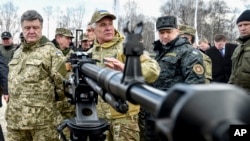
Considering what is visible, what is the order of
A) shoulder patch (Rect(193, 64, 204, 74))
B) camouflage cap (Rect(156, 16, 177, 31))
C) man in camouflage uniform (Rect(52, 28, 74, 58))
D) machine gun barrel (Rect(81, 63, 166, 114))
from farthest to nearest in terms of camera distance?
man in camouflage uniform (Rect(52, 28, 74, 58)), camouflage cap (Rect(156, 16, 177, 31)), shoulder patch (Rect(193, 64, 204, 74)), machine gun barrel (Rect(81, 63, 166, 114))

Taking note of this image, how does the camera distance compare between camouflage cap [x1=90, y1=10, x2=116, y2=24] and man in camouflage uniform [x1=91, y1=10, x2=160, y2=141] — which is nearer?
man in camouflage uniform [x1=91, y1=10, x2=160, y2=141]

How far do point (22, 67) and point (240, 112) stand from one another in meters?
3.38

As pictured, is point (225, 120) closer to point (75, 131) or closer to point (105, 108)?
point (75, 131)

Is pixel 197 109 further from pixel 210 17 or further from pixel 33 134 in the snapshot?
pixel 210 17

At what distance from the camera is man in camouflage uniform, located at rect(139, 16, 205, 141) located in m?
3.82

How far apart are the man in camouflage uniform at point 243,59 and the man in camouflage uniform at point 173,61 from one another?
0.81 metres

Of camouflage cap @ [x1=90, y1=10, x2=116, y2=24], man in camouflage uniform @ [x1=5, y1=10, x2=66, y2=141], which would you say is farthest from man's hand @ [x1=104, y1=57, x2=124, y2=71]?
man in camouflage uniform @ [x1=5, y1=10, x2=66, y2=141]

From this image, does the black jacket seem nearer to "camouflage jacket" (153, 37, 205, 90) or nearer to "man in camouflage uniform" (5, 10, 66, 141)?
"camouflage jacket" (153, 37, 205, 90)

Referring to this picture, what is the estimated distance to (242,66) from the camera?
14.8 ft

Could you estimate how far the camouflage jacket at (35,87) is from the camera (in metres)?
3.79

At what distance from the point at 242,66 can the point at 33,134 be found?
2.53 metres

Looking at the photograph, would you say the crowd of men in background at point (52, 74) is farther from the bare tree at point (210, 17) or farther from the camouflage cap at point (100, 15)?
the bare tree at point (210, 17)

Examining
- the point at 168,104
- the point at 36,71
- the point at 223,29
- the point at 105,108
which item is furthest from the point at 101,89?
the point at 223,29

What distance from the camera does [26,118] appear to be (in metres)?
3.78
